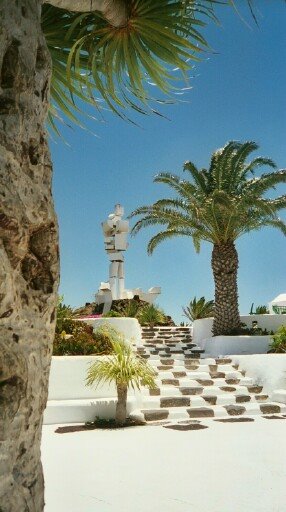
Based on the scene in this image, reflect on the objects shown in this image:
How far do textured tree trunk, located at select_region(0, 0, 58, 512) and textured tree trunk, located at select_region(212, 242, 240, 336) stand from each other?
52.4 feet

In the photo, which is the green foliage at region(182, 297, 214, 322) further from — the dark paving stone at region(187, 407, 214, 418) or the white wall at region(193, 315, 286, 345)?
the dark paving stone at region(187, 407, 214, 418)

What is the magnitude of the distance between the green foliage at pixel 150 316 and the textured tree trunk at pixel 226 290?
5.32 m

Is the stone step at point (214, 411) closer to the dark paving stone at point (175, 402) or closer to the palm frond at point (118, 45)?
the dark paving stone at point (175, 402)

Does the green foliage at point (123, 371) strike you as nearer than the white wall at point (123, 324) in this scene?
Yes

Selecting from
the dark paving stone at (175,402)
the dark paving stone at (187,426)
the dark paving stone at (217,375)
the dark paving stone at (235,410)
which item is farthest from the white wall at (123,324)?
the dark paving stone at (187,426)

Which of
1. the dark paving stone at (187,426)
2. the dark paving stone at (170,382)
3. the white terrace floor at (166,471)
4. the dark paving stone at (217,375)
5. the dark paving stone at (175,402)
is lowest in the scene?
the dark paving stone at (187,426)

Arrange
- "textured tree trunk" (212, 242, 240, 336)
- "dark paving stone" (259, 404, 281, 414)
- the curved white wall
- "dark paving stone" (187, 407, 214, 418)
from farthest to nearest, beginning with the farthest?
"textured tree trunk" (212, 242, 240, 336) → the curved white wall → "dark paving stone" (259, 404, 281, 414) → "dark paving stone" (187, 407, 214, 418)

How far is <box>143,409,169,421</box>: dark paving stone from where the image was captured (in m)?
8.86

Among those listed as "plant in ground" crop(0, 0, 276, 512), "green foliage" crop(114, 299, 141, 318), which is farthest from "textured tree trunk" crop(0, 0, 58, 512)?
"green foliage" crop(114, 299, 141, 318)

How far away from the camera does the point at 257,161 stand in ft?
59.0

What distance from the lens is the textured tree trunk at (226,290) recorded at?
17562mm

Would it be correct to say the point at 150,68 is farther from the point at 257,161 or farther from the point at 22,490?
the point at 257,161

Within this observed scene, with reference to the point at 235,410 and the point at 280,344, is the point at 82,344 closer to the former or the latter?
the point at 235,410

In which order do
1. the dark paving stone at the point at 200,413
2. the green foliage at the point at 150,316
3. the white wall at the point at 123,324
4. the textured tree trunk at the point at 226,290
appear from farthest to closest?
the green foliage at the point at 150,316, the textured tree trunk at the point at 226,290, the white wall at the point at 123,324, the dark paving stone at the point at 200,413
